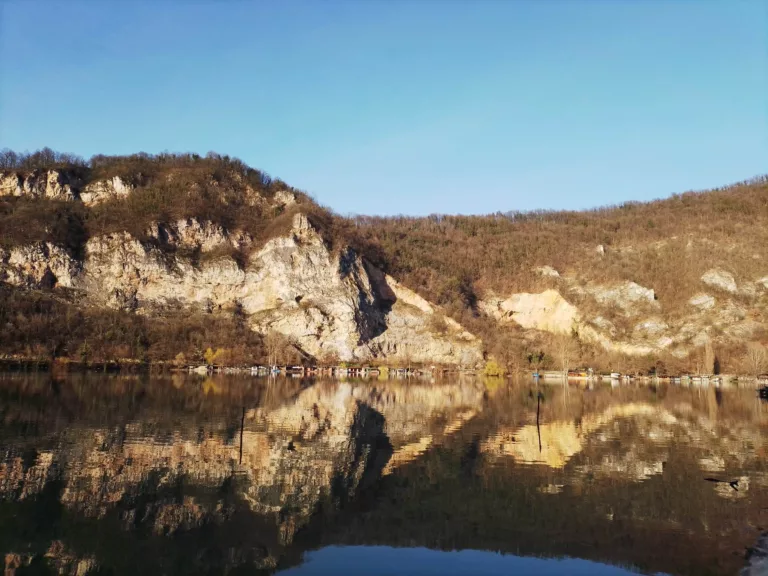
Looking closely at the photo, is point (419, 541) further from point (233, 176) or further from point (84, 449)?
point (233, 176)

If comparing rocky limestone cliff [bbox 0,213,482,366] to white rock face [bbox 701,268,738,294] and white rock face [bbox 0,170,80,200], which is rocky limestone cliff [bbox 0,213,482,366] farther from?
white rock face [bbox 701,268,738,294]

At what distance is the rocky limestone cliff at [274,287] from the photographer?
107000 mm

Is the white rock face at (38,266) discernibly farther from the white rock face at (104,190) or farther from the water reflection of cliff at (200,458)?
the water reflection of cliff at (200,458)

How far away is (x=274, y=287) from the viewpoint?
115 meters

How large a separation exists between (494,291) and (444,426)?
10713cm

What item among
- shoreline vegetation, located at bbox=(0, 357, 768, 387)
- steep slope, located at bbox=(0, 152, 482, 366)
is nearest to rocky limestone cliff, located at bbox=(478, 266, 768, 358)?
shoreline vegetation, located at bbox=(0, 357, 768, 387)

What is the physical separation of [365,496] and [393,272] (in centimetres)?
11278

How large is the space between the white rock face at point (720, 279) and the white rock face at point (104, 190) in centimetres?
12337

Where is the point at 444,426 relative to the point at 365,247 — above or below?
below

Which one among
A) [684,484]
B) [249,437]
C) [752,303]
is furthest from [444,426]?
[752,303]

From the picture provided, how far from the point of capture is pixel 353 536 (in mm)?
15070

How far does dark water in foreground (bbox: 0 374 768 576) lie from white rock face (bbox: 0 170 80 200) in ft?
350

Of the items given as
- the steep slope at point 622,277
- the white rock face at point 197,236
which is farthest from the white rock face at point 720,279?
the white rock face at point 197,236

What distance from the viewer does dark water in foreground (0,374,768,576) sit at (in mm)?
13484
